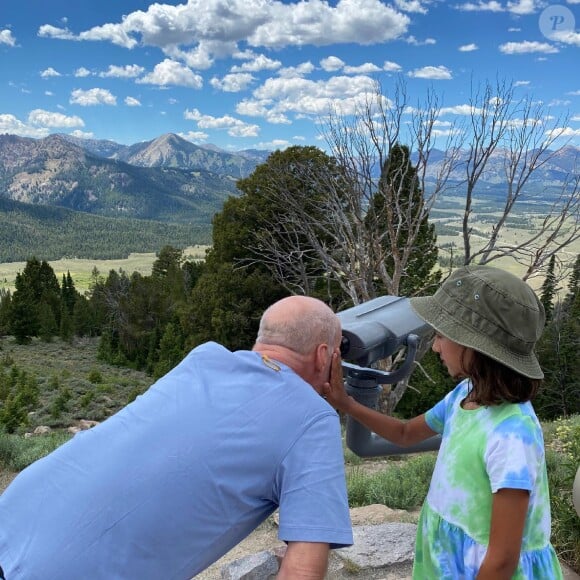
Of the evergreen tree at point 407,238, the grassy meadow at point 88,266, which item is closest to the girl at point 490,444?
the evergreen tree at point 407,238

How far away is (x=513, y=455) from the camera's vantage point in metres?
1.44

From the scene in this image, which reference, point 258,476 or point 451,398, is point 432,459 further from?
point 258,476

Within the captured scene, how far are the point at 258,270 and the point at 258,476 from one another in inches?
536

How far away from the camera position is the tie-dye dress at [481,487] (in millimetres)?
1454

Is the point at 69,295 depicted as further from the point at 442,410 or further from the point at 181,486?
the point at 181,486

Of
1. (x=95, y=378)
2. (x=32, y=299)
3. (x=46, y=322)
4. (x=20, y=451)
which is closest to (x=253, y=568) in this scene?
(x=20, y=451)

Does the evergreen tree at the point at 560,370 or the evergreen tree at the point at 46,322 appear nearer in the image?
the evergreen tree at the point at 560,370

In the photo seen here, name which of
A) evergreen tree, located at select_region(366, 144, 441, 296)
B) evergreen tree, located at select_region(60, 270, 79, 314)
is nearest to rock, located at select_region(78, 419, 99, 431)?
evergreen tree, located at select_region(366, 144, 441, 296)

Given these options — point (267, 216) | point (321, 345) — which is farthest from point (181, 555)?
point (267, 216)

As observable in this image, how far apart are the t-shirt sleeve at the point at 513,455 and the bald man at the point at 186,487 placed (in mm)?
403

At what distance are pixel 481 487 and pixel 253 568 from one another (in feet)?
6.46

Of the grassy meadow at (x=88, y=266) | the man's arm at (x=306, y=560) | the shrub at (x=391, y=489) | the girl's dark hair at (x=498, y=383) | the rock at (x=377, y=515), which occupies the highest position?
the girl's dark hair at (x=498, y=383)

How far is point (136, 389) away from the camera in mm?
21047

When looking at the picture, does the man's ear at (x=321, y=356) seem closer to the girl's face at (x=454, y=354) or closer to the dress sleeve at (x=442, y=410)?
the girl's face at (x=454, y=354)
